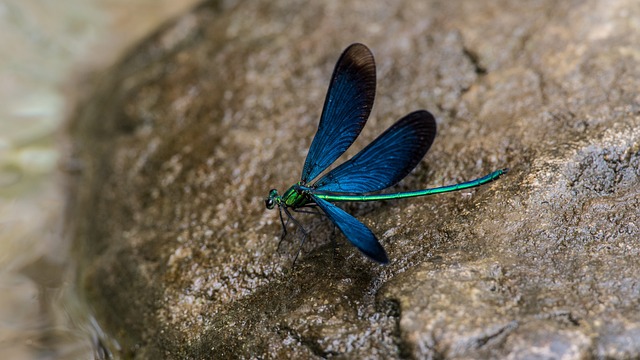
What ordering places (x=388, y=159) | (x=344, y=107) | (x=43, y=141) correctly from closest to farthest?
(x=388, y=159), (x=344, y=107), (x=43, y=141)

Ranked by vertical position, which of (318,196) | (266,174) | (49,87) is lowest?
(318,196)

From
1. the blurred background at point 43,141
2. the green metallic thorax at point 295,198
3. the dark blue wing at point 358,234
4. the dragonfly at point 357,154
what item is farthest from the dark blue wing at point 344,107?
the blurred background at point 43,141

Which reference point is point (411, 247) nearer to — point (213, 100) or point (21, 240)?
point (213, 100)

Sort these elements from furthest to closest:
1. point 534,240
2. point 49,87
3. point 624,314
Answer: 1. point 49,87
2. point 534,240
3. point 624,314

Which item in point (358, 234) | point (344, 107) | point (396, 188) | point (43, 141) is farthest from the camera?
point (43, 141)

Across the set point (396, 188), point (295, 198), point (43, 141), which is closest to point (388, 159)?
point (396, 188)

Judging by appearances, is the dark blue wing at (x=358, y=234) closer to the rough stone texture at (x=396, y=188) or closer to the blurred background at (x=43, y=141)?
the rough stone texture at (x=396, y=188)

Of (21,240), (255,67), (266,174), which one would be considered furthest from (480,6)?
(21,240)

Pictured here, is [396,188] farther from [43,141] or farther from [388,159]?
[43,141]
